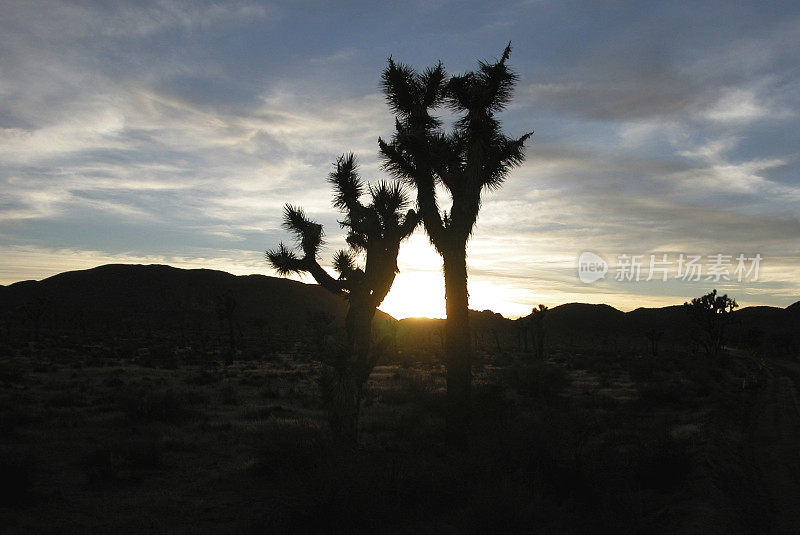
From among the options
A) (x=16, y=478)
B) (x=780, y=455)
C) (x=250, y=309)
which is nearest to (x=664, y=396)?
(x=780, y=455)

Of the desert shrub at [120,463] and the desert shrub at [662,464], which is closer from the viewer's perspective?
the desert shrub at [662,464]

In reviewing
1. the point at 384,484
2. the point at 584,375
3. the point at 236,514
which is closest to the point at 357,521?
the point at 384,484

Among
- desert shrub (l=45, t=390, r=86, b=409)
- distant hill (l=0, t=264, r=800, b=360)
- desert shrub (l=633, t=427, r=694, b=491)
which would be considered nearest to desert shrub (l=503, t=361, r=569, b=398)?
desert shrub (l=633, t=427, r=694, b=491)

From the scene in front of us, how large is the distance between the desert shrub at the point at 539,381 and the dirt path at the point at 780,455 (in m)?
7.02

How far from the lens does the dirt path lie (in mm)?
7168

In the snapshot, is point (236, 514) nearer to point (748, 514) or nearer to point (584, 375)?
point (748, 514)

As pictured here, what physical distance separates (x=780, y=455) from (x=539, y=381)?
36.1 ft

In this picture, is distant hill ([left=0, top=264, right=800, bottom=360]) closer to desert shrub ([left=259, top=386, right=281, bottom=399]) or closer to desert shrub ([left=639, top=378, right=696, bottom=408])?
desert shrub ([left=259, top=386, right=281, bottom=399])

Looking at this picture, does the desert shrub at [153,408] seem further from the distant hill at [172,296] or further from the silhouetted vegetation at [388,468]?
the distant hill at [172,296]

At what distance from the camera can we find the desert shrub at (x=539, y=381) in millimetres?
21000

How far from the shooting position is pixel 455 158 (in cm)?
1220

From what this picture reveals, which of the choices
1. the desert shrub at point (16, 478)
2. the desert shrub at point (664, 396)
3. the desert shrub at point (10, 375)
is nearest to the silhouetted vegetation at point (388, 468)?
the desert shrub at point (16, 478)

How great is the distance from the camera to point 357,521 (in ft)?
21.0

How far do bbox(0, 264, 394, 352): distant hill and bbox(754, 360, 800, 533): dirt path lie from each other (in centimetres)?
8304
